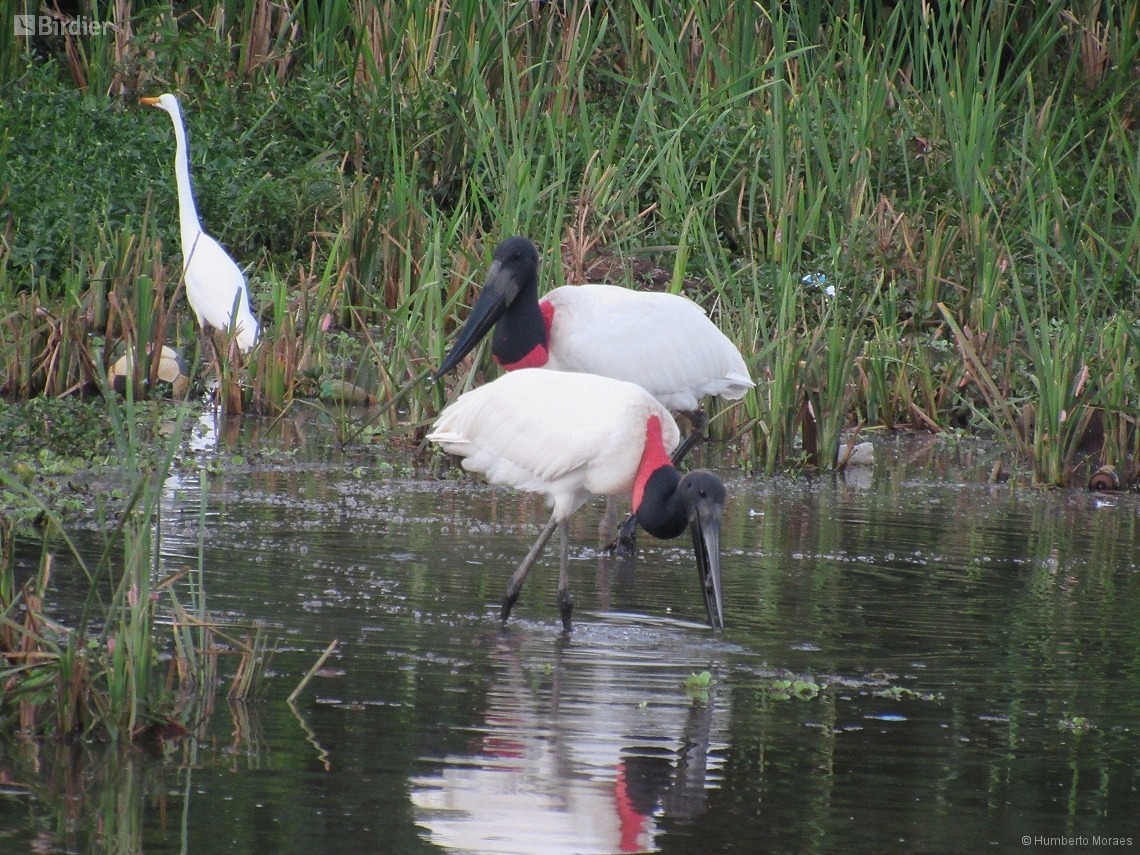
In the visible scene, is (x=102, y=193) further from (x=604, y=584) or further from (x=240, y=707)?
(x=240, y=707)

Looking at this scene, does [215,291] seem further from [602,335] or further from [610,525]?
[610,525]

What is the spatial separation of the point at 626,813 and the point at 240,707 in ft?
3.18

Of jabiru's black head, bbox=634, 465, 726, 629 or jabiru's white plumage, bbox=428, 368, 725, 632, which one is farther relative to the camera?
jabiru's white plumage, bbox=428, 368, 725, 632

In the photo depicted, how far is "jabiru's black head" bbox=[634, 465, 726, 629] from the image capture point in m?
4.93

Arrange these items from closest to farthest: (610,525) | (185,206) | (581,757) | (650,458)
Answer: (581,757)
(650,458)
(610,525)
(185,206)

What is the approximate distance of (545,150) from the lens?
33.7 ft

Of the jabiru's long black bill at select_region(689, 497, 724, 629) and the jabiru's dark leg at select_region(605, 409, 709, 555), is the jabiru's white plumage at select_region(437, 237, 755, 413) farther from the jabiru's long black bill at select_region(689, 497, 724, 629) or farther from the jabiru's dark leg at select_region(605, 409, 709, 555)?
the jabiru's long black bill at select_region(689, 497, 724, 629)

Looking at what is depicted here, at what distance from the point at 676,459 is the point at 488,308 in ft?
3.09

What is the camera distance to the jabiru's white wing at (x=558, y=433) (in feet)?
17.5

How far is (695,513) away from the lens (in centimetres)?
509

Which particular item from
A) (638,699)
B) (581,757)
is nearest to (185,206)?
(638,699)

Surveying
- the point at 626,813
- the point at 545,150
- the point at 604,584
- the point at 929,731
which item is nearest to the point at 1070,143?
the point at 545,150

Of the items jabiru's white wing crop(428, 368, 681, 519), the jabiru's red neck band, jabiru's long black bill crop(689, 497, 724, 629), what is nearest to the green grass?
jabiru's white wing crop(428, 368, 681, 519)

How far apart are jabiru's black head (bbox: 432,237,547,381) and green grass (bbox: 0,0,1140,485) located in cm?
93
